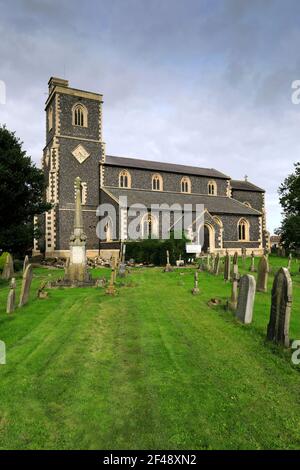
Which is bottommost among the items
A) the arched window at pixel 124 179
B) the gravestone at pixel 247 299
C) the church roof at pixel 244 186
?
the gravestone at pixel 247 299

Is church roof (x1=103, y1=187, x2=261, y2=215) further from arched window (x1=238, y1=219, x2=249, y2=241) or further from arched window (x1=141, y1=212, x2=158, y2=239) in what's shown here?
arched window (x1=141, y1=212, x2=158, y2=239)

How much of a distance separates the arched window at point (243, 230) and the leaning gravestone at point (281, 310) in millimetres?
31387

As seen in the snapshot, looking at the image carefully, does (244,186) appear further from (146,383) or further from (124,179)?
(146,383)

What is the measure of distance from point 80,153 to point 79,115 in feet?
13.3

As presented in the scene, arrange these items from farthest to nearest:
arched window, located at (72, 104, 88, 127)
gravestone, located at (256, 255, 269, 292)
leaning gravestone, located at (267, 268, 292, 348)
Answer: arched window, located at (72, 104, 88, 127), gravestone, located at (256, 255, 269, 292), leaning gravestone, located at (267, 268, 292, 348)

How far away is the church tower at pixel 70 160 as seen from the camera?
3117 centimetres

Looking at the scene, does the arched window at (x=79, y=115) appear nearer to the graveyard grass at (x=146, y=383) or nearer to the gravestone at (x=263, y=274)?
the gravestone at (x=263, y=274)

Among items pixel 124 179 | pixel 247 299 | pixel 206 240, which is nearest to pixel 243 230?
pixel 206 240

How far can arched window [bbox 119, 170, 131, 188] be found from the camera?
35500 mm

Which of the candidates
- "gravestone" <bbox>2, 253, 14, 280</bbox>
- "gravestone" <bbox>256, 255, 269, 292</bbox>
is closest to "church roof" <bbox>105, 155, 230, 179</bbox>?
"gravestone" <bbox>2, 253, 14, 280</bbox>

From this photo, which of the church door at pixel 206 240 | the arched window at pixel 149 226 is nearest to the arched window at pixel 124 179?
the arched window at pixel 149 226

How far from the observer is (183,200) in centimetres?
3703

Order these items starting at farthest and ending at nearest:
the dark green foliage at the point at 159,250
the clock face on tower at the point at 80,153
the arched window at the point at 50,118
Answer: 1. the arched window at the point at 50,118
2. the clock face on tower at the point at 80,153
3. the dark green foliage at the point at 159,250

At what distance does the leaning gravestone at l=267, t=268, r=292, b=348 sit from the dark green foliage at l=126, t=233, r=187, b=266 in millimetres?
18368
